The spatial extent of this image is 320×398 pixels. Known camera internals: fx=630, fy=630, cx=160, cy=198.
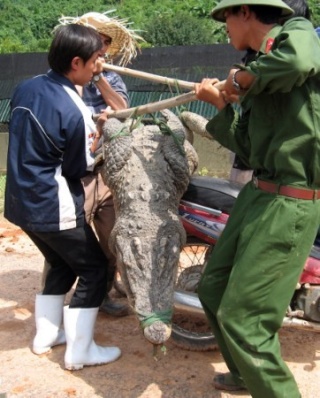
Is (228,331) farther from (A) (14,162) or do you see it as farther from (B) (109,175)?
(A) (14,162)

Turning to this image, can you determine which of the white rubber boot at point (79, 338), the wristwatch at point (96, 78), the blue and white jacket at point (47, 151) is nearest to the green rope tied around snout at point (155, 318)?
the white rubber boot at point (79, 338)

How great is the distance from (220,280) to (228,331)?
307mm

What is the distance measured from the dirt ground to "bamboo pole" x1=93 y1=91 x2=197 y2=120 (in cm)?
139

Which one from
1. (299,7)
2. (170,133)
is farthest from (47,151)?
(299,7)

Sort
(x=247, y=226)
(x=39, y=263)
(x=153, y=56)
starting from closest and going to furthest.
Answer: (x=247, y=226) < (x=39, y=263) < (x=153, y=56)

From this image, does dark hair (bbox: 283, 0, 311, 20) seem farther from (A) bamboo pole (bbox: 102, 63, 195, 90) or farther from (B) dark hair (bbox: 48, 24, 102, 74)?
(B) dark hair (bbox: 48, 24, 102, 74)

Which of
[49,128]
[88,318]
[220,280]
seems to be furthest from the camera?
[88,318]

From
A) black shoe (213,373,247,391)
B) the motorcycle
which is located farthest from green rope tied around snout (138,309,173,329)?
black shoe (213,373,247,391)

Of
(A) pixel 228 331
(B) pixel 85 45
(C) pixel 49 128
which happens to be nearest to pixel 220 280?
(A) pixel 228 331

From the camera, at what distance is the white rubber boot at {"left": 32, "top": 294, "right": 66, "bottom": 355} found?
3.72m

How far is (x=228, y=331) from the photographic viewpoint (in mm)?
2695

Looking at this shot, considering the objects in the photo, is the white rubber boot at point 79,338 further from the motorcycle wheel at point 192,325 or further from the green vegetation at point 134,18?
the green vegetation at point 134,18

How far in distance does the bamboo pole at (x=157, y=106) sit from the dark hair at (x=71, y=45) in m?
0.35

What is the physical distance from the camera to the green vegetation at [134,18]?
70.9 feet
